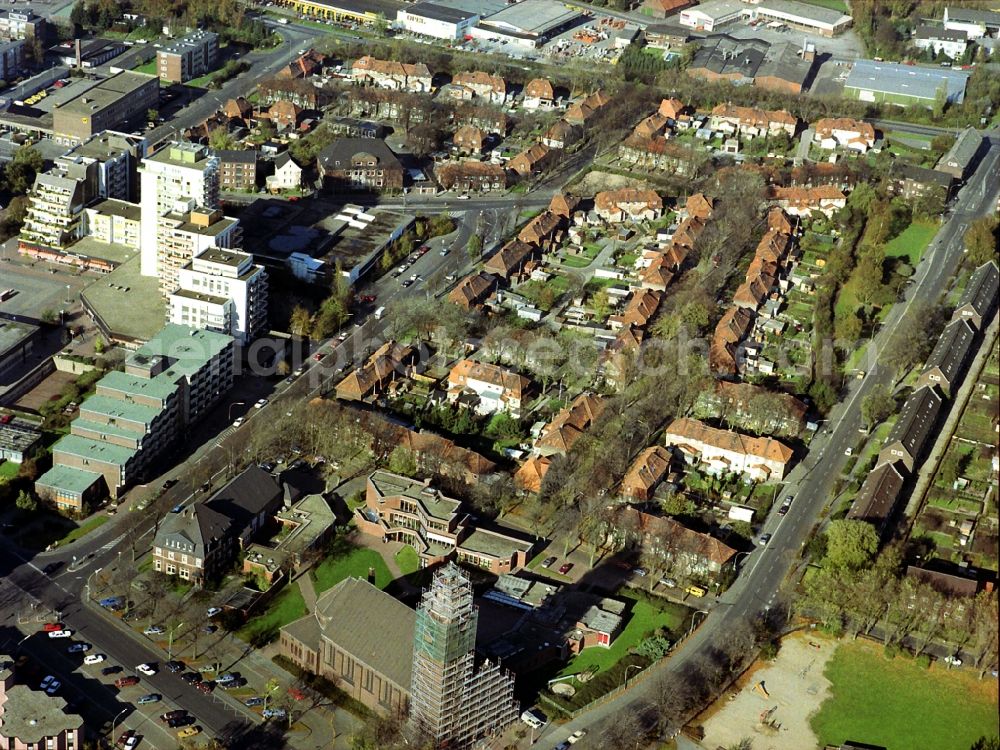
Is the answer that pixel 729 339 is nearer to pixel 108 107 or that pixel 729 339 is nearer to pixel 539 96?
pixel 539 96

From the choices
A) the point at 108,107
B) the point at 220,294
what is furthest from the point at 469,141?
the point at 220,294

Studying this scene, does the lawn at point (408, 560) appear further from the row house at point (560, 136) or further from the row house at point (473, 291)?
the row house at point (560, 136)

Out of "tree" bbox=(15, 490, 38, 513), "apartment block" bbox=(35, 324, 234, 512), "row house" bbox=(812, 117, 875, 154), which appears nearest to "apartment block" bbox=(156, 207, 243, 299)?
"apartment block" bbox=(35, 324, 234, 512)

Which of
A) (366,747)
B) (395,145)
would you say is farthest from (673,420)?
(395,145)

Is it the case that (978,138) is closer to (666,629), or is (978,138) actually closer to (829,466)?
(829,466)

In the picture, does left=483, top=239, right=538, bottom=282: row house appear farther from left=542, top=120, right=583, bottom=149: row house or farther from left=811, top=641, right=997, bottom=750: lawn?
left=811, top=641, right=997, bottom=750: lawn

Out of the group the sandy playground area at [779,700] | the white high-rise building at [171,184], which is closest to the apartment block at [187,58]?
the white high-rise building at [171,184]
